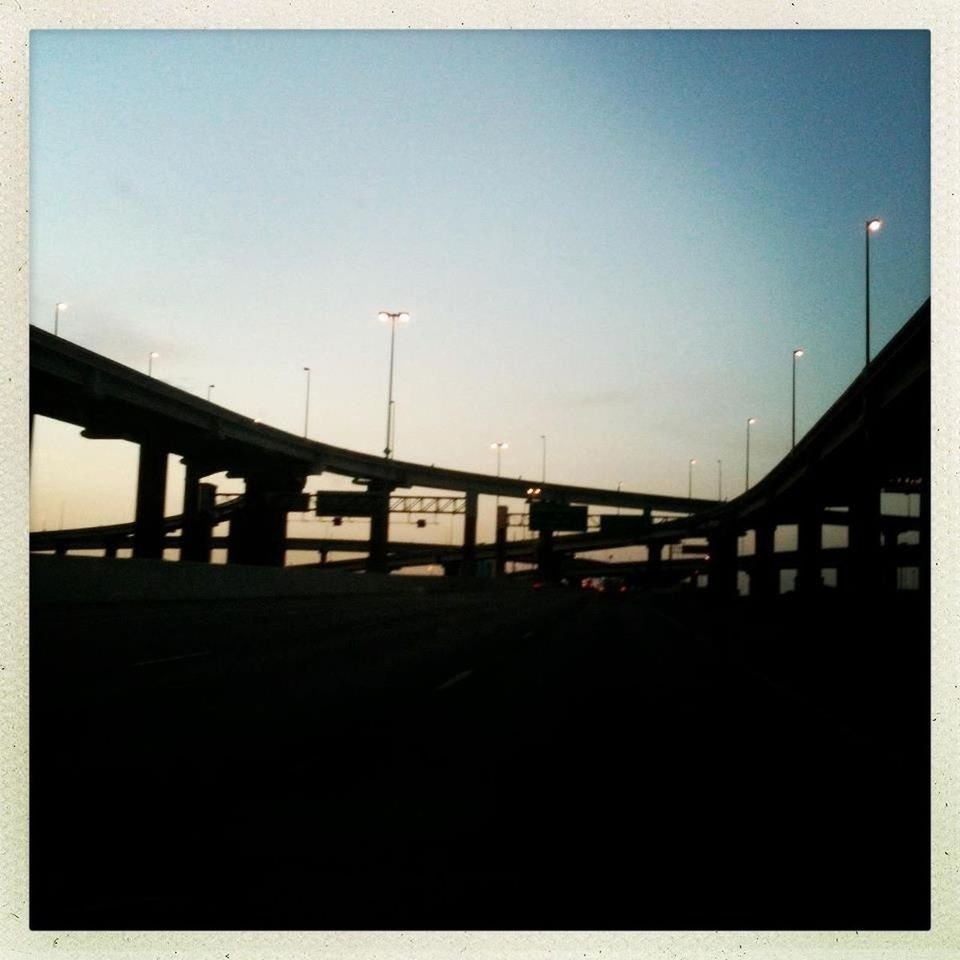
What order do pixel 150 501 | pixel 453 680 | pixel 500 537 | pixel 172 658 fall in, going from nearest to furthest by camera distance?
pixel 453 680 → pixel 172 658 → pixel 150 501 → pixel 500 537

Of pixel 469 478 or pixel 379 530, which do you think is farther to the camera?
pixel 469 478

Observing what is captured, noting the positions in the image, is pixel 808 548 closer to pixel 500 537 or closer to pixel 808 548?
pixel 808 548

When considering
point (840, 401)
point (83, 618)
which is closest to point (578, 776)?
point (83, 618)

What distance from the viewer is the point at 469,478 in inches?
3875

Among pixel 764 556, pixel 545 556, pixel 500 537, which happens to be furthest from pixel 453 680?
pixel 545 556

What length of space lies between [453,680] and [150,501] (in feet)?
143

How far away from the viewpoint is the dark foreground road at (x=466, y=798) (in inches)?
215

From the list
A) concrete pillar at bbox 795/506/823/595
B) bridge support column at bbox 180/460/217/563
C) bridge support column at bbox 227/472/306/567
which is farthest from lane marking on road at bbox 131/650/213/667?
bridge support column at bbox 227/472/306/567

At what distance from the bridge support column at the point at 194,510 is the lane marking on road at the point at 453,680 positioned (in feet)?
160

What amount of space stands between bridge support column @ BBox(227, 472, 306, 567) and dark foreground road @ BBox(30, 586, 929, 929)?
190ft

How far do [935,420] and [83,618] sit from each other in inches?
975

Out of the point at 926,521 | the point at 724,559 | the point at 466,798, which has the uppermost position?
the point at 926,521
